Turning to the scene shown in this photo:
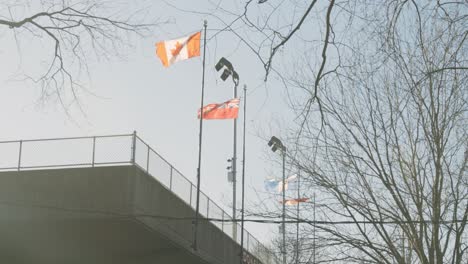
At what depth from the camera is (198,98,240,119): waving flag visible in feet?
113

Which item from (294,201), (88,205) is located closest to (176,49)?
(88,205)

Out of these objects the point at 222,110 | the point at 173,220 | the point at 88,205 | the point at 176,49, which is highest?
the point at 176,49

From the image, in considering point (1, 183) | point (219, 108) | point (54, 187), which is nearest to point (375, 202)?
point (54, 187)

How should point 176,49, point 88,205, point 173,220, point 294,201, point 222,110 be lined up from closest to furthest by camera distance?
point 294,201, point 88,205, point 173,220, point 176,49, point 222,110

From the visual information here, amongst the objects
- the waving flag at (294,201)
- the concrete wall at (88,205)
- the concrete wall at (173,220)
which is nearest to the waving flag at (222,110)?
the concrete wall at (173,220)

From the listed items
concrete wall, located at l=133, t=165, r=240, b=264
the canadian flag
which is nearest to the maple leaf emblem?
the canadian flag

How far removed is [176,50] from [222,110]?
6048 mm

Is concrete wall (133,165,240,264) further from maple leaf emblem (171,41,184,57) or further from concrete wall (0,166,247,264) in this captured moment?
maple leaf emblem (171,41,184,57)

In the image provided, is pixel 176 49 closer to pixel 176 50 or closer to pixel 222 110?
pixel 176 50

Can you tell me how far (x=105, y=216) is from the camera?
25375mm

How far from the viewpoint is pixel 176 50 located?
29.1 metres

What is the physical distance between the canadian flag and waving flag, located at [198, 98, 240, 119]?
17.4 feet

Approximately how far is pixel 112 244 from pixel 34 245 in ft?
8.40

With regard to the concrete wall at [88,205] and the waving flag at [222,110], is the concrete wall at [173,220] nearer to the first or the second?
the concrete wall at [88,205]
